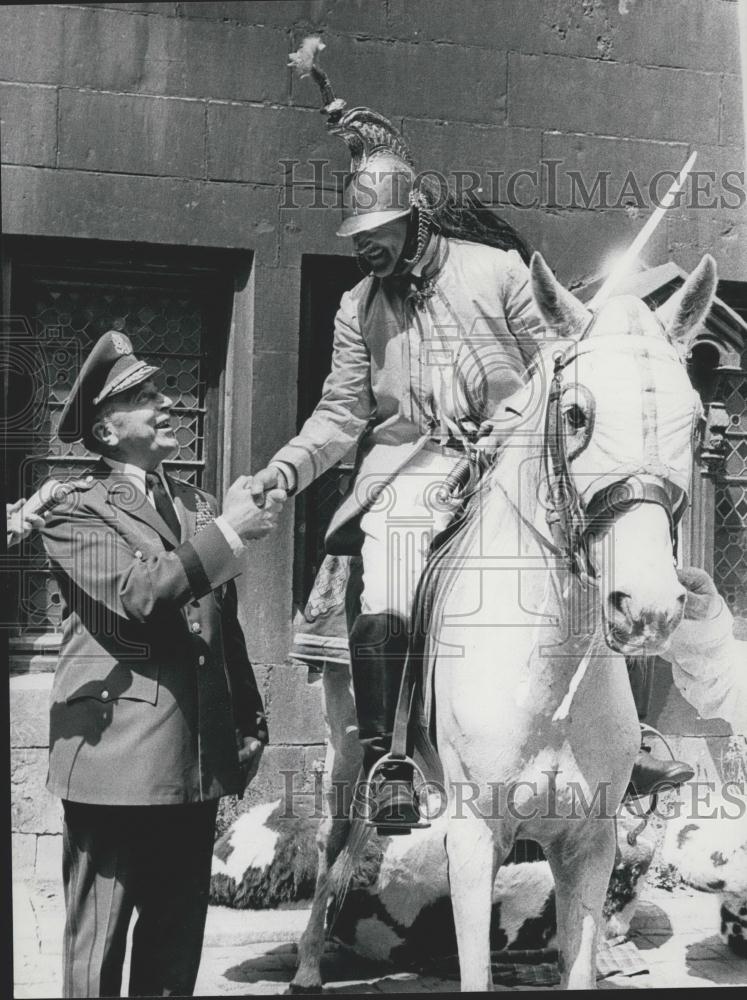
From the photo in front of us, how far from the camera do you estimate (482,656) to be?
400 centimetres

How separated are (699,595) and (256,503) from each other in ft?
5.19

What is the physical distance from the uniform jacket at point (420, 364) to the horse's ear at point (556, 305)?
30 cm

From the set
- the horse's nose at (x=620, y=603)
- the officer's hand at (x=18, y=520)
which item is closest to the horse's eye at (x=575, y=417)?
the horse's nose at (x=620, y=603)

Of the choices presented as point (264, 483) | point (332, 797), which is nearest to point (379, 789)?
point (332, 797)

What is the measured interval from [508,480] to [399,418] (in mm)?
592

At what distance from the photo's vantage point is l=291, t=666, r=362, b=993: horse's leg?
4504 millimetres

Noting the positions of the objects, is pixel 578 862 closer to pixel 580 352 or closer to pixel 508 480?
pixel 508 480

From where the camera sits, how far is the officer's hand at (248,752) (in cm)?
433

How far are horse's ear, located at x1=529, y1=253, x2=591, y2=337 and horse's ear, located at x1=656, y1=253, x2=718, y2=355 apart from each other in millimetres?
231

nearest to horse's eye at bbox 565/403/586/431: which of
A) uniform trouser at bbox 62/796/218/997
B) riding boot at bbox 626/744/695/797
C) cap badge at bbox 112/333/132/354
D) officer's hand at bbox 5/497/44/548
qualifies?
riding boot at bbox 626/744/695/797

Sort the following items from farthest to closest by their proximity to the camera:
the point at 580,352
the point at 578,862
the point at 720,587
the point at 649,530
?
the point at 720,587 < the point at 578,862 < the point at 580,352 < the point at 649,530

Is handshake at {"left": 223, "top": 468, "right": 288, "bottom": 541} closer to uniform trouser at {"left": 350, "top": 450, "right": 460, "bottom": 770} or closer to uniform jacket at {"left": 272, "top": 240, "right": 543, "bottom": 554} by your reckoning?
uniform jacket at {"left": 272, "top": 240, "right": 543, "bottom": 554}

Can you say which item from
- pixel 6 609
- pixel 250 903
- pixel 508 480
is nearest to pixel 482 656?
pixel 508 480

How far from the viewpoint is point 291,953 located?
4551 millimetres
